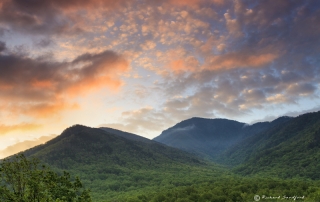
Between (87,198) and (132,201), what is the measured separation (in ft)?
305

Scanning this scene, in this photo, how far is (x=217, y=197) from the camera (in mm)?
123875

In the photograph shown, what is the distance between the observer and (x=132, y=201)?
125 metres

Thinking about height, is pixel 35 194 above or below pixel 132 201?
above

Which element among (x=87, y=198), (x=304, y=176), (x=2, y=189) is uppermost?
(x=2, y=189)

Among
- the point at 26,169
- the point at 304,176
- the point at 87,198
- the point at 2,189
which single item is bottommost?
the point at 304,176

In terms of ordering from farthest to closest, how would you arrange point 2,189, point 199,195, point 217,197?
point 199,195 < point 217,197 < point 2,189

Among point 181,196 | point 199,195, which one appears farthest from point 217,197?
point 181,196

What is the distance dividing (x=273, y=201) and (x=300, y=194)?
2575cm

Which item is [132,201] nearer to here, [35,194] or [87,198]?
[87,198]

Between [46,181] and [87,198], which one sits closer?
[46,181]

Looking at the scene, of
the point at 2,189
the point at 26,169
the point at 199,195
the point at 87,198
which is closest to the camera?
the point at 2,189

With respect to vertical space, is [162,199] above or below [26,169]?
below

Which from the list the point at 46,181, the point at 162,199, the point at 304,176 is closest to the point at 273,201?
the point at 162,199

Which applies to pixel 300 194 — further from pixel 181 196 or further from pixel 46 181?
pixel 46 181
